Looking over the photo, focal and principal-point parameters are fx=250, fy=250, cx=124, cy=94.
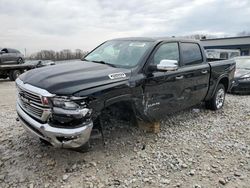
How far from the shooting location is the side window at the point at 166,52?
442cm

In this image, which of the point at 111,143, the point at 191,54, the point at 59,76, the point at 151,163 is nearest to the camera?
the point at 59,76

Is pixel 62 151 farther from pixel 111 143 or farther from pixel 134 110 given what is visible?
pixel 134 110

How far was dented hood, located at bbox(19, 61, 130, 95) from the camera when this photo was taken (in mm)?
3189

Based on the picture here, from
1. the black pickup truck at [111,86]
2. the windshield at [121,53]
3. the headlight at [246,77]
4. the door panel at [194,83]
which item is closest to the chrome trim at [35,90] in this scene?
the black pickup truck at [111,86]

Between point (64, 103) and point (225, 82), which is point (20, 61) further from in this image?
point (64, 103)

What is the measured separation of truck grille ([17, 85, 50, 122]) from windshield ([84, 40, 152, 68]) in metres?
1.47


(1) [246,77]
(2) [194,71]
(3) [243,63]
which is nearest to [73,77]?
(2) [194,71]

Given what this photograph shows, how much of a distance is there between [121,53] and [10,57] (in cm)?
1502

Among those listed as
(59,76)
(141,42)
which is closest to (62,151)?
(59,76)

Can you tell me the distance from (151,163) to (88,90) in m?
1.47

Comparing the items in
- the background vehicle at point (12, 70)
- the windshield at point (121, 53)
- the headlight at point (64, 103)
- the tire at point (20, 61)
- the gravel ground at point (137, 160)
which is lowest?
the background vehicle at point (12, 70)

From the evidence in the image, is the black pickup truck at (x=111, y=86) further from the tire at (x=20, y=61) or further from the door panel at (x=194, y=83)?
the tire at (x=20, y=61)

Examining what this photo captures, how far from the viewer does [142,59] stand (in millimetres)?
4148

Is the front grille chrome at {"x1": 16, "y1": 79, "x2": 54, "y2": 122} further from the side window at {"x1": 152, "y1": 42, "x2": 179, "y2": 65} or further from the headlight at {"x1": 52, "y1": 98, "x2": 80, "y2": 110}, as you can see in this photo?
the side window at {"x1": 152, "y1": 42, "x2": 179, "y2": 65}
